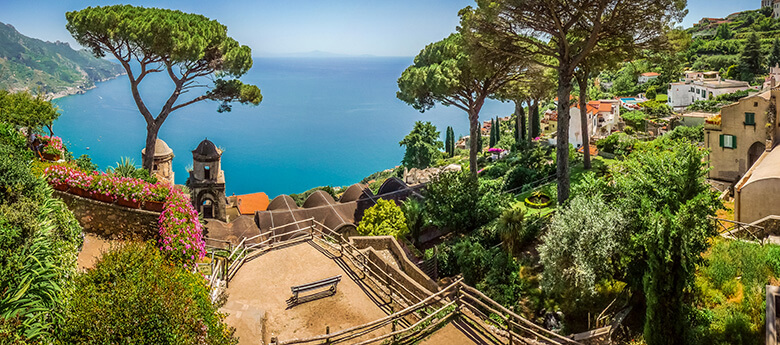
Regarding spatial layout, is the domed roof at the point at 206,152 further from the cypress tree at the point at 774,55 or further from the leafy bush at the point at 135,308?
the cypress tree at the point at 774,55

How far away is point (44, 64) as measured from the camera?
10319cm

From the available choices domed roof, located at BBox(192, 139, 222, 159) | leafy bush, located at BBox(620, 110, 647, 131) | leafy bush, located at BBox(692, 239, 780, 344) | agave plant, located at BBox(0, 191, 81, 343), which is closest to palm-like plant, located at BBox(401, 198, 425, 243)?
leafy bush, located at BBox(692, 239, 780, 344)

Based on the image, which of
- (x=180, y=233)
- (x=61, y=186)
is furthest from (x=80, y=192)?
(x=180, y=233)

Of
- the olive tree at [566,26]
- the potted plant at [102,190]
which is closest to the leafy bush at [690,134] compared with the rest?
the olive tree at [566,26]

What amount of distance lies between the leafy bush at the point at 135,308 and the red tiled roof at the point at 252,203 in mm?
25742

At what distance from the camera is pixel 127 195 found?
30.0 ft

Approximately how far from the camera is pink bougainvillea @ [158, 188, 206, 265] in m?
Answer: 8.07

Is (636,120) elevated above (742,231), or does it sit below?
above

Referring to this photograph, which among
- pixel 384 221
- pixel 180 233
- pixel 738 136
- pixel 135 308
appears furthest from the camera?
pixel 738 136

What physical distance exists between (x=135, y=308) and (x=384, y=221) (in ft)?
36.2

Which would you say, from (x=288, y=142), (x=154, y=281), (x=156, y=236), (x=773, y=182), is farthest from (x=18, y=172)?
(x=288, y=142)

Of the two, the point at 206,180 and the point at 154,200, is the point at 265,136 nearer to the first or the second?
the point at 206,180

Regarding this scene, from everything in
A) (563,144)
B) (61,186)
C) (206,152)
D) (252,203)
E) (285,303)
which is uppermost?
(206,152)

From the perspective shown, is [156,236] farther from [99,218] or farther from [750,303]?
[750,303]
